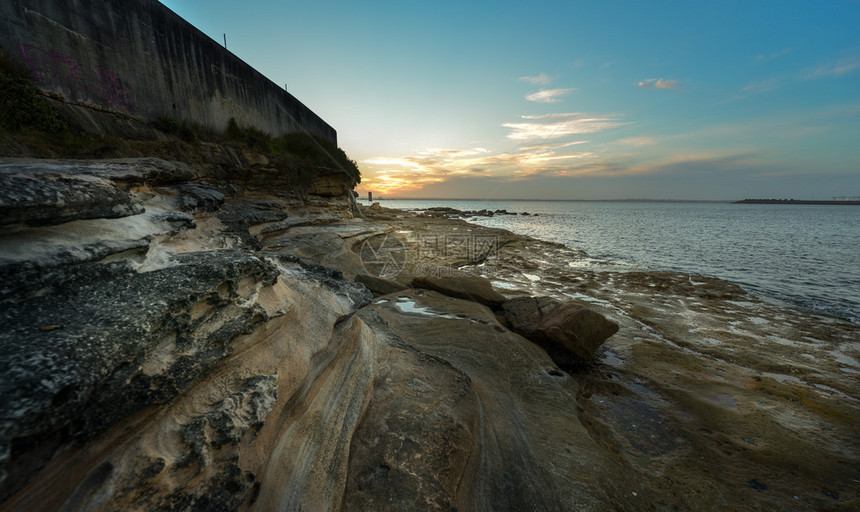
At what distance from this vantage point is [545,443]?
→ 11.0 ft

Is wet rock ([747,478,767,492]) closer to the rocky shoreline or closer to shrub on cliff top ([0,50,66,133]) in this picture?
the rocky shoreline

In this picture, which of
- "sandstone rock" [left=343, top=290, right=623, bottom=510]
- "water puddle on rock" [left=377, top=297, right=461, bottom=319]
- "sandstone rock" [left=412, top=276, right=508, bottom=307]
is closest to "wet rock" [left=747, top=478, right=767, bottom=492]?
"sandstone rock" [left=343, top=290, right=623, bottom=510]

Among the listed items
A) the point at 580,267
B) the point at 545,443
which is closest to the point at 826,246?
the point at 580,267

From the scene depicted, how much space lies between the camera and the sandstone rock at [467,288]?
6.94 metres

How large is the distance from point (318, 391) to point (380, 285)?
465 cm

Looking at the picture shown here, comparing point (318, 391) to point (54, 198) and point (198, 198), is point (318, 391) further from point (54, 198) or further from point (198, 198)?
point (198, 198)

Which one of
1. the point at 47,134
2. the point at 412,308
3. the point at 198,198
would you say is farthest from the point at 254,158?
the point at 412,308

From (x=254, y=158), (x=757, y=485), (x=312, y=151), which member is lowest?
(x=757, y=485)

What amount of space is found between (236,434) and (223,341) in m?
0.66

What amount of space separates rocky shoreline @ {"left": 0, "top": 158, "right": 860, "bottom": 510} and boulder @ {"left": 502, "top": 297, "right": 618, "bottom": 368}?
1.3 inches

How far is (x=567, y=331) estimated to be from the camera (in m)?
5.30

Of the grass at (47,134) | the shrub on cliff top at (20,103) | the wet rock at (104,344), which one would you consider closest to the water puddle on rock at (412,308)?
the wet rock at (104,344)

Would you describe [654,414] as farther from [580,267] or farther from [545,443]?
[580,267]

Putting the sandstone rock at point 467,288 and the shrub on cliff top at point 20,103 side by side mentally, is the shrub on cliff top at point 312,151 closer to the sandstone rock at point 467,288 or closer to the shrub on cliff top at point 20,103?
the shrub on cliff top at point 20,103
